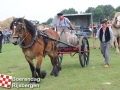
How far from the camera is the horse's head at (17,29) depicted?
637 centimetres

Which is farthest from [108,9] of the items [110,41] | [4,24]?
[110,41]

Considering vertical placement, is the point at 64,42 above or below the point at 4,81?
above

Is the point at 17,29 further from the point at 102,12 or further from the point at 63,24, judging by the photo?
the point at 102,12

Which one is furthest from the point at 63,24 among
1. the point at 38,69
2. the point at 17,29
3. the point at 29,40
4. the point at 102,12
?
the point at 102,12

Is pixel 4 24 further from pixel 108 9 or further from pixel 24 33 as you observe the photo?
pixel 108 9

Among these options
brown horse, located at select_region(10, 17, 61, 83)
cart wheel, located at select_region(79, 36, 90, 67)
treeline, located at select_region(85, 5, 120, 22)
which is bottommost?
treeline, located at select_region(85, 5, 120, 22)

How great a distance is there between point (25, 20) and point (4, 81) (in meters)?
1.76

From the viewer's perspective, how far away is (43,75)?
7.41 m

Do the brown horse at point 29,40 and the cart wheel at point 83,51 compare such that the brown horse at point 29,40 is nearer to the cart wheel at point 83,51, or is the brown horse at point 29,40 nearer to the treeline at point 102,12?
the cart wheel at point 83,51

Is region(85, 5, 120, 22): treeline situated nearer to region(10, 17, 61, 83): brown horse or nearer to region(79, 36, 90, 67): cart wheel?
region(79, 36, 90, 67): cart wheel

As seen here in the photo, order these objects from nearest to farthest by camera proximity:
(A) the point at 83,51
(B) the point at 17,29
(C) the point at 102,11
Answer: (B) the point at 17,29 < (A) the point at 83,51 < (C) the point at 102,11

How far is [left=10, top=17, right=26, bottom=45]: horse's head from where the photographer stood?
6.37 meters

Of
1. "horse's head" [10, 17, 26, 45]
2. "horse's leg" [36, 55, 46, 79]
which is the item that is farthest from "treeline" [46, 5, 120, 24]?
"horse's head" [10, 17, 26, 45]

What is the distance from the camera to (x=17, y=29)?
650 cm
